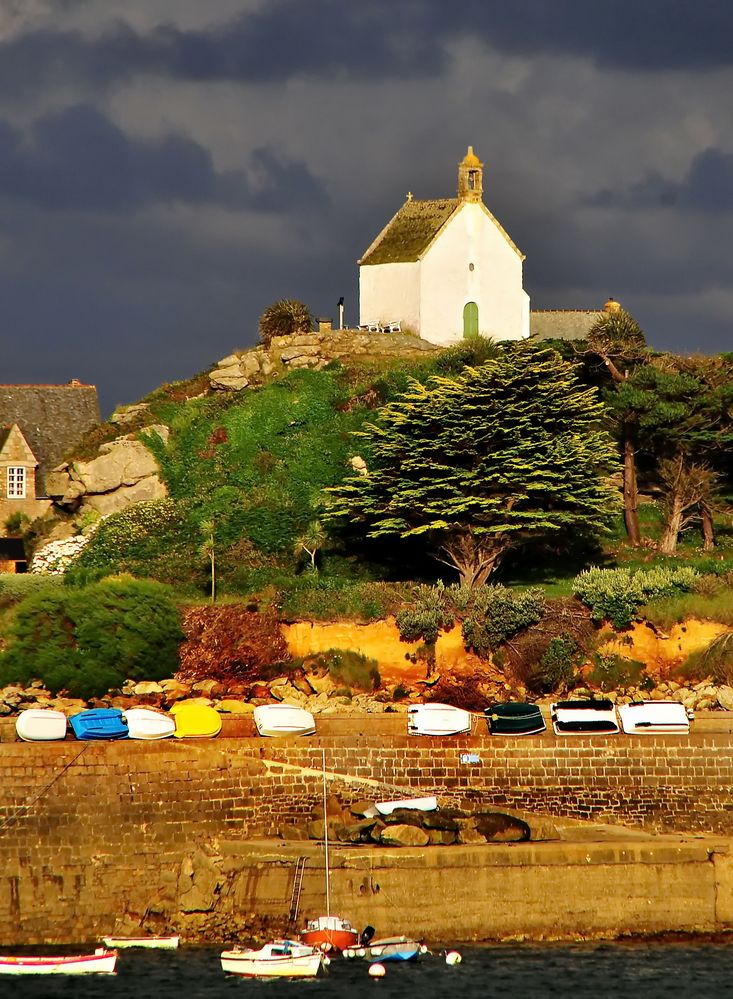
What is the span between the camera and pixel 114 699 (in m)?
45.6

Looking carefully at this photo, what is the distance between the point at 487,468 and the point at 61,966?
22136mm

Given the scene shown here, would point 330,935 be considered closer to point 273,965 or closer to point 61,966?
point 273,965

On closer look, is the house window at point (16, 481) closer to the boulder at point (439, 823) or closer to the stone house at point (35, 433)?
the stone house at point (35, 433)

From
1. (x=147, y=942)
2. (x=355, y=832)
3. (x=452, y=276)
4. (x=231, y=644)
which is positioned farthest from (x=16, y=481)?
(x=147, y=942)

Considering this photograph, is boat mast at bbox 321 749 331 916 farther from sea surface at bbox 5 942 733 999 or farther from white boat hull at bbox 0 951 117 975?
white boat hull at bbox 0 951 117 975

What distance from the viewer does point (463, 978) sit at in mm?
32750

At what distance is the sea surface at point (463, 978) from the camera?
105 ft

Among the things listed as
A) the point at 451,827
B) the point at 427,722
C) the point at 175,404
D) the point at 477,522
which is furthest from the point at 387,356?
the point at 451,827

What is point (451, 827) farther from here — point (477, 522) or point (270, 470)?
point (270, 470)

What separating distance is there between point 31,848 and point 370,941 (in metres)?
7.54

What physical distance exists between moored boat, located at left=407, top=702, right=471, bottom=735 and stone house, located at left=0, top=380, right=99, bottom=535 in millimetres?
26279

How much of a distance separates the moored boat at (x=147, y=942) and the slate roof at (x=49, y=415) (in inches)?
1275

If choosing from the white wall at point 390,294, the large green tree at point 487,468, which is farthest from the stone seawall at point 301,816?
the white wall at point 390,294

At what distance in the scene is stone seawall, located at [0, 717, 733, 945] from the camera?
116 feet
